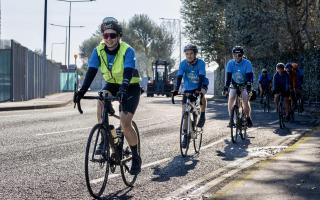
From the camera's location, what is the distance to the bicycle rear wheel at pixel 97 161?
577 cm

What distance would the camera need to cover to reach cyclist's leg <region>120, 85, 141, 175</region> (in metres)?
6.32

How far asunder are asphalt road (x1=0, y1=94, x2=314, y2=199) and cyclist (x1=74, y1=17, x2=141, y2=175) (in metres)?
0.72

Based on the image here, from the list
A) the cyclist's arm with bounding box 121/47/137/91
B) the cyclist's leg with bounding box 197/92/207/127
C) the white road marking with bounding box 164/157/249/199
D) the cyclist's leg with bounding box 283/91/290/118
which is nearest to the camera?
the cyclist's arm with bounding box 121/47/137/91

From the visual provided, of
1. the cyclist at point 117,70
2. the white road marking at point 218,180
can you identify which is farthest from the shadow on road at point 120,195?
the white road marking at point 218,180

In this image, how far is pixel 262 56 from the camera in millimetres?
35281

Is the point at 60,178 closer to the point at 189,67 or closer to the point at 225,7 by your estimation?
the point at 189,67

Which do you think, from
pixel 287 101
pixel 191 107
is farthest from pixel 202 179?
pixel 287 101

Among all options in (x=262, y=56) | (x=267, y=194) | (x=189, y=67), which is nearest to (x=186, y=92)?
(x=189, y=67)

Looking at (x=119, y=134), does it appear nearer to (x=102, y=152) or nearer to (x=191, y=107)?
(x=102, y=152)

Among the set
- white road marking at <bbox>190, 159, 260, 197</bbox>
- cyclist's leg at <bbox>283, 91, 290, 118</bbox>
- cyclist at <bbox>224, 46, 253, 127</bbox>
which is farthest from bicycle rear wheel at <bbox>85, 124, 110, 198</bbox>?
cyclist's leg at <bbox>283, 91, 290, 118</bbox>

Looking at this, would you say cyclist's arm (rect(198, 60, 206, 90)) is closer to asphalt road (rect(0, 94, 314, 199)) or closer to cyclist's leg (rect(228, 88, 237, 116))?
asphalt road (rect(0, 94, 314, 199))

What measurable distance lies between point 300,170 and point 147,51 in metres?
84.7

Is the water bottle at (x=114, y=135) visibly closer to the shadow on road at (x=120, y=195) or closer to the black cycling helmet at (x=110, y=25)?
the shadow on road at (x=120, y=195)

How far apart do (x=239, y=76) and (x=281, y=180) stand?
18.8 feet
